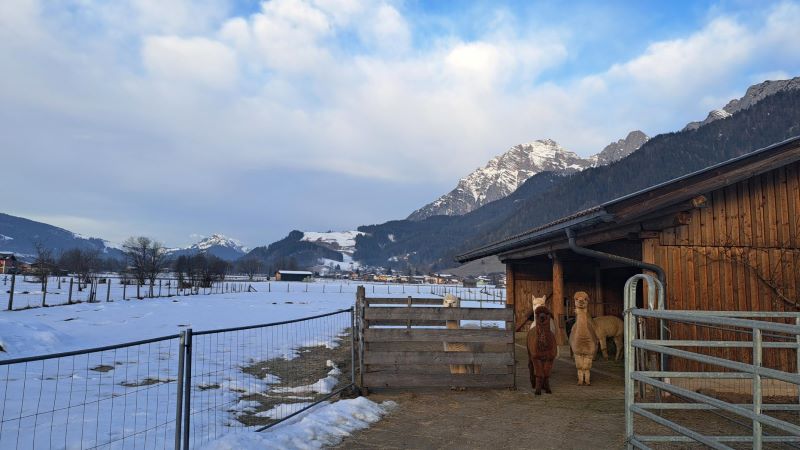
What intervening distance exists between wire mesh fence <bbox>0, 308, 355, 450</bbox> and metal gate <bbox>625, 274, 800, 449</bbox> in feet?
13.2

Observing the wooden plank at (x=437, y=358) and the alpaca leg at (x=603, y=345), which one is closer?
the wooden plank at (x=437, y=358)

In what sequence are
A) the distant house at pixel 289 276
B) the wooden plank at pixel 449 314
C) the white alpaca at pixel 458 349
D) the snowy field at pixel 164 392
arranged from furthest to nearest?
the distant house at pixel 289 276, the white alpaca at pixel 458 349, the wooden plank at pixel 449 314, the snowy field at pixel 164 392

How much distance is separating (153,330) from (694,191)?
1742cm

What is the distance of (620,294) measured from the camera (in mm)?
16188

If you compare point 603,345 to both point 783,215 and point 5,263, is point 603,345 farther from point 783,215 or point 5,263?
point 5,263

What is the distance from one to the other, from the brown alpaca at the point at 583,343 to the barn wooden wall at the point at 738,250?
1.39 metres

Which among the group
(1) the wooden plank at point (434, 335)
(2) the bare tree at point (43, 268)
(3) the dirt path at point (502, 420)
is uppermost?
(2) the bare tree at point (43, 268)

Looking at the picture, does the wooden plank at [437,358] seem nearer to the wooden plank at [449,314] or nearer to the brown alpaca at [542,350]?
the brown alpaca at [542,350]

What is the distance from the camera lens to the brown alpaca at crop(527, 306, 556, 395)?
8516 mm

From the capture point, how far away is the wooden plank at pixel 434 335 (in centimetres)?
847

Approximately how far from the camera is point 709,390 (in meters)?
7.88

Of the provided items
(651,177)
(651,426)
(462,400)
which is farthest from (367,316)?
(651,177)

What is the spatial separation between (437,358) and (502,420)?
74.6 inches

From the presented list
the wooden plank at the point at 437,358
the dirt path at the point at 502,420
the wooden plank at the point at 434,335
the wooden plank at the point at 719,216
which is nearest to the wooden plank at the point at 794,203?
the wooden plank at the point at 719,216
